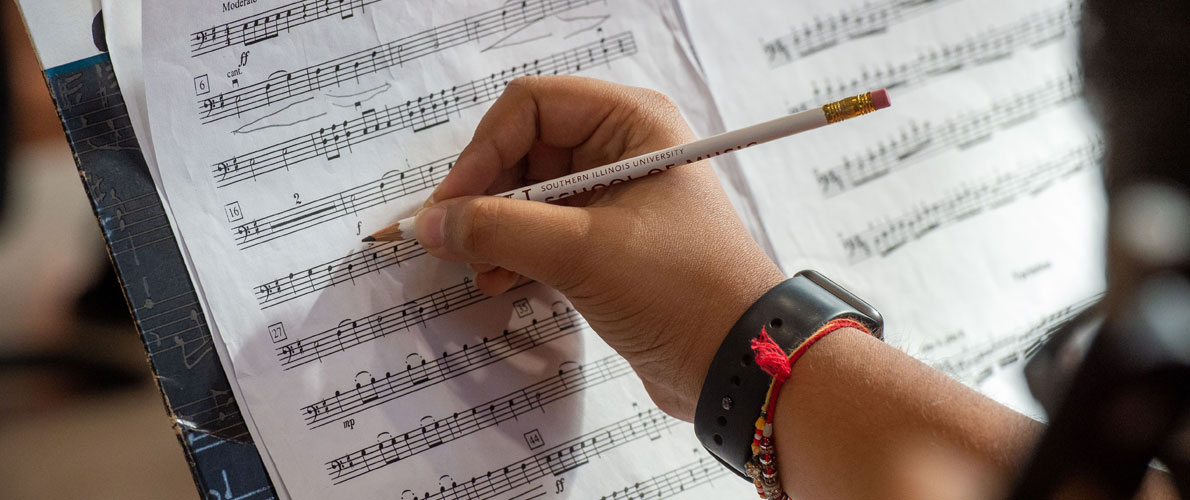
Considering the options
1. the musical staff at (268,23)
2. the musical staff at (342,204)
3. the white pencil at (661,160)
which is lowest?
the white pencil at (661,160)

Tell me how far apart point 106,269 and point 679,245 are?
886 millimetres

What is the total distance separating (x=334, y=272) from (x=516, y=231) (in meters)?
0.24

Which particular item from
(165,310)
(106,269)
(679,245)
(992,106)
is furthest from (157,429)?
(992,106)

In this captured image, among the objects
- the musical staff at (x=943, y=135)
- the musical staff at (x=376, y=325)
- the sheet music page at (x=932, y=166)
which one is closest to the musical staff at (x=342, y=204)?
the musical staff at (x=376, y=325)

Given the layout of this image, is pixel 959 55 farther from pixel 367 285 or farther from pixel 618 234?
pixel 367 285

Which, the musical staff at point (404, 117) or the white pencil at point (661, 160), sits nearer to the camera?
the white pencil at point (661, 160)

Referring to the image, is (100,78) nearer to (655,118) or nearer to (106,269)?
(106,269)

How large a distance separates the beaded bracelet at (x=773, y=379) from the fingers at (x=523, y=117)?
0.91ft

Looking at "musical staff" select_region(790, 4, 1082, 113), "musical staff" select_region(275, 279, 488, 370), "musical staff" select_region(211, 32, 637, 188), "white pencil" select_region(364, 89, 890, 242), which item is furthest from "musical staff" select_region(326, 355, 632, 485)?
"musical staff" select_region(790, 4, 1082, 113)

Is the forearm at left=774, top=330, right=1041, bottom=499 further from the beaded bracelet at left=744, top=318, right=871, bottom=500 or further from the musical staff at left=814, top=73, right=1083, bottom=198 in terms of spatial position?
the musical staff at left=814, top=73, right=1083, bottom=198

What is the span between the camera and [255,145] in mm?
755

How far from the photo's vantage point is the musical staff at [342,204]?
74 centimetres

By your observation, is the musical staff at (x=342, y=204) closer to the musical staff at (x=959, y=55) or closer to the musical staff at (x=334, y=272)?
the musical staff at (x=334, y=272)

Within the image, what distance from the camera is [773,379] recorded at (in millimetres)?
614
